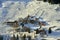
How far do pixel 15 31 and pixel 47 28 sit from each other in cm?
28

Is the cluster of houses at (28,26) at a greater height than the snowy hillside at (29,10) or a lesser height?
lesser

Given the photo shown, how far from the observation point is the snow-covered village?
1728mm

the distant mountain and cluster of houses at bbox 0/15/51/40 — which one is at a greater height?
the distant mountain

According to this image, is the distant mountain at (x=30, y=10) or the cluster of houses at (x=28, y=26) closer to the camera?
the cluster of houses at (x=28, y=26)

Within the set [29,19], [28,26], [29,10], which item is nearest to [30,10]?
[29,10]

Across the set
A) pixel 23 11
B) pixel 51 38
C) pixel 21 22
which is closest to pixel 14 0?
pixel 23 11

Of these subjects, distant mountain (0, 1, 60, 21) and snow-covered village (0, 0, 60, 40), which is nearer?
snow-covered village (0, 0, 60, 40)

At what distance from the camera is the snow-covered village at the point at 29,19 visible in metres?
1.73

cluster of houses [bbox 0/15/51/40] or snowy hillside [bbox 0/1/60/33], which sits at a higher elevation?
snowy hillside [bbox 0/1/60/33]

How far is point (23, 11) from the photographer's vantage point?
211 cm

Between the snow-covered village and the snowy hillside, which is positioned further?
the snowy hillside

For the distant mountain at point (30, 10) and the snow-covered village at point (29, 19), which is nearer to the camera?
the snow-covered village at point (29, 19)

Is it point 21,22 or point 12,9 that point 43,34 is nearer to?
point 21,22

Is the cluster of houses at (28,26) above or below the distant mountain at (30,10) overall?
below
